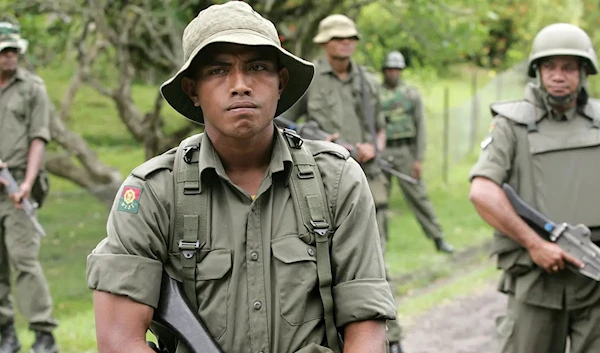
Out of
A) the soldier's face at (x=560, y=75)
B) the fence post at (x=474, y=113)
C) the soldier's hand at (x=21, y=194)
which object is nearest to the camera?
the soldier's face at (x=560, y=75)

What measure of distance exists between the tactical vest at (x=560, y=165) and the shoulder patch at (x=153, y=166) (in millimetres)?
2608

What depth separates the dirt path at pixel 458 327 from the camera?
7965mm

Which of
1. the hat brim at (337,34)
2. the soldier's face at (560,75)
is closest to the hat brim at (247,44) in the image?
the soldier's face at (560,75)

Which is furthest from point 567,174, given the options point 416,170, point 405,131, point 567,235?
point 405,131

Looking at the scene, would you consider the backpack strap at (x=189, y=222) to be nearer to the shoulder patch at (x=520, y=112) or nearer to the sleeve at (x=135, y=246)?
the sleeve at (x=135, y=246)

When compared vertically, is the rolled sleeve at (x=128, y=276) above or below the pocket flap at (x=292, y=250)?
below

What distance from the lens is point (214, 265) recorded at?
Answer: 291 cm

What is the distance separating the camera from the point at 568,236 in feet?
16.4

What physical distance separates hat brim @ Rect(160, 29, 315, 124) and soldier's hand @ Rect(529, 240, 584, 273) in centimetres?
226

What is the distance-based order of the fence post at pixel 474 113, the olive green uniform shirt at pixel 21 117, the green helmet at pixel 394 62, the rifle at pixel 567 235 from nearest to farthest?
the rifle at pixel 567 235, the olive green uniform shirt at pixel 21 117, the green helmet at pixel 394 62, the fence post at pixel 474 113

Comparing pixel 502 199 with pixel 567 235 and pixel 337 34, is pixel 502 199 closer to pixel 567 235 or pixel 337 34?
pixel 567 235

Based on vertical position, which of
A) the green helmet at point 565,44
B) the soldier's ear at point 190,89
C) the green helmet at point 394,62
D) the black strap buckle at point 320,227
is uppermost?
the green helmet at point 394,62

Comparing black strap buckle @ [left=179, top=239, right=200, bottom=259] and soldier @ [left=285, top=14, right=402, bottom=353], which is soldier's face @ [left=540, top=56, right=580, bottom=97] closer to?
soldier @ [left=285, top=14, right=402, bottom=353]

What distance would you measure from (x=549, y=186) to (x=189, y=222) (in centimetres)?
273
